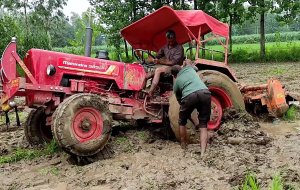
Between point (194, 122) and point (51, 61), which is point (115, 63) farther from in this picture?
point (194, 122)

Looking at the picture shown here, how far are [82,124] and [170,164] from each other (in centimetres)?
137

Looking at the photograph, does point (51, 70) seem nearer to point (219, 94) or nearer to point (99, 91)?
point (99, 91)

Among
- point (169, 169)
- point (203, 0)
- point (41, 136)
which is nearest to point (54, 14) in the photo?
point (203, 0)

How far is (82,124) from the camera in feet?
19.6

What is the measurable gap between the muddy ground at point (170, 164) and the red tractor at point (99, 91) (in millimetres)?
334

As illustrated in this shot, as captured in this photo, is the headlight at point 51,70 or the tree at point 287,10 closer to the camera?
the headlight at point 51,70

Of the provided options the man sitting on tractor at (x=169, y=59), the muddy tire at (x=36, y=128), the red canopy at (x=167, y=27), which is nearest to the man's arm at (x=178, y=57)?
the man sitting on tractor at (x=169, y=59)

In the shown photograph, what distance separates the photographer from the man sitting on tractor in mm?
6840

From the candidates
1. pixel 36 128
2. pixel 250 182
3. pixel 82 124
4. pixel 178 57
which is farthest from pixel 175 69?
pixel 250 182

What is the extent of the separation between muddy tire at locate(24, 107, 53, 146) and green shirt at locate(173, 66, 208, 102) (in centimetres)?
238

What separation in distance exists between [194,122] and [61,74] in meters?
2.12

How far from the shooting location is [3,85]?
21.0 feet

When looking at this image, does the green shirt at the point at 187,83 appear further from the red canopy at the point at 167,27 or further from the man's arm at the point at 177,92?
the red canopy at the point at 167,27

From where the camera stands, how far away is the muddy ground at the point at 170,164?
15.9ft
